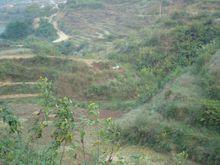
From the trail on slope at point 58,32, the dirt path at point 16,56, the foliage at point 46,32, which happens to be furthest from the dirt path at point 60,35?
the dirt path at point 16,56

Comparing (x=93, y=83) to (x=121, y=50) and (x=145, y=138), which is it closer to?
(x=121, y=50)

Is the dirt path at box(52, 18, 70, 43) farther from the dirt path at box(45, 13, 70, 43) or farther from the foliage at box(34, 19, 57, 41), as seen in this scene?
the foliage at box(34, 19, 57, 41)

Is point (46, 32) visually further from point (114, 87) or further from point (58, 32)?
point (114, 87)

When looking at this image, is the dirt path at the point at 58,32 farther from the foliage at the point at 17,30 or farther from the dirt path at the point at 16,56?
the dirt path at the point at 16,56

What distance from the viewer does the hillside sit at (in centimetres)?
610

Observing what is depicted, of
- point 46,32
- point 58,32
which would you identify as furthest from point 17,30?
point 58,32

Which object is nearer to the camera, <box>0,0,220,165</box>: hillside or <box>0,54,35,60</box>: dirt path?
<box>0,0,220,165</box>: hillside

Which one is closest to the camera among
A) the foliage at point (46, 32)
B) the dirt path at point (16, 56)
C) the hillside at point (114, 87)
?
the hillside at point (114, 87)

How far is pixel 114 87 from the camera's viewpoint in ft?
93.7

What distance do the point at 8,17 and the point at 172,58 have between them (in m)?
47.7

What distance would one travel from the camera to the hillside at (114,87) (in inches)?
240

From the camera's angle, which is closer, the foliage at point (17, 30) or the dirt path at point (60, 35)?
the foliage at point (17, 30)

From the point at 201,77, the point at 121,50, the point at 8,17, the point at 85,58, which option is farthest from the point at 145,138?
the point at 8,17

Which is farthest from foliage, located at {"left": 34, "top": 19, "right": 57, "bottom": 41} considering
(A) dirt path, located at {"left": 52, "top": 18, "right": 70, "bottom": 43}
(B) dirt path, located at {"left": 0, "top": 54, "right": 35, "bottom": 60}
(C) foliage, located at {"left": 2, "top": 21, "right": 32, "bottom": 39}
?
(B) dirt path, located at {"left": 0, "top": 54, "right": 35, "bottom": 60}
